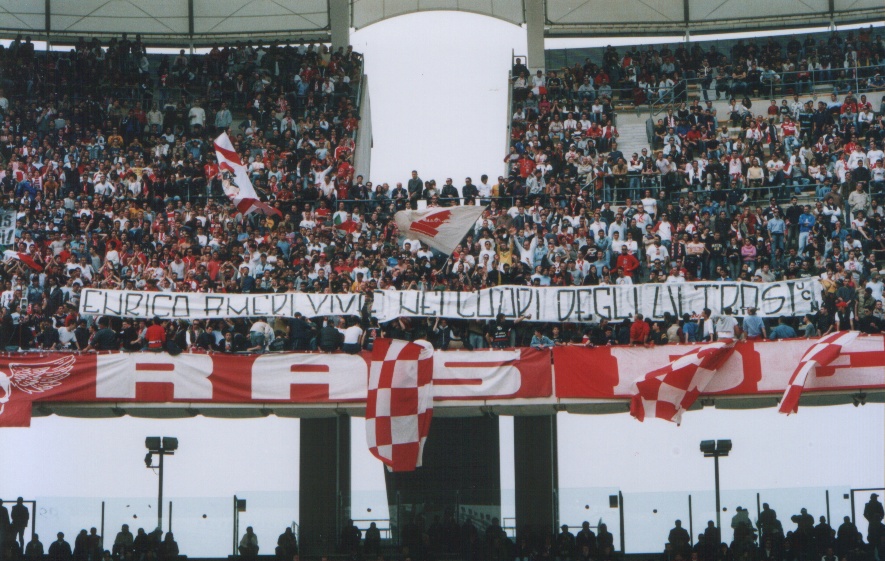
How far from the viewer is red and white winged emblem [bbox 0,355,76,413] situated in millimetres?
24922

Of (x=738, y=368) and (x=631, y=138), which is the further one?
(x=631, y=138)

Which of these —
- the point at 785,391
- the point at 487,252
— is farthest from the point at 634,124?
the point at 785,391

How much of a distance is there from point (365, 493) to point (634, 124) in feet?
63.1

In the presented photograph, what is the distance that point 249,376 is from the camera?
2534 cm

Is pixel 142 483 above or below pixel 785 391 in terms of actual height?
below

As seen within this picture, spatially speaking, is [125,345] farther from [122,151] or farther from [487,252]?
[122,151]

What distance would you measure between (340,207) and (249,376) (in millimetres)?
11019

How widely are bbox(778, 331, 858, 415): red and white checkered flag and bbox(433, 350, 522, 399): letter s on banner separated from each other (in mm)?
4811

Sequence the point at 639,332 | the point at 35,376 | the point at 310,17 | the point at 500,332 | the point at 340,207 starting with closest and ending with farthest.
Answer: the point at 35,376, the point at 639,332, the point at 500,332, the point at 340,207, the point at 310,17

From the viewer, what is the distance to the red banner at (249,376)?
25.1 metres

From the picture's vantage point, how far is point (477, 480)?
2917cm

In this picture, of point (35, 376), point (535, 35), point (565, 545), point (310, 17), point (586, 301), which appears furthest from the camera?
point (310, 17)

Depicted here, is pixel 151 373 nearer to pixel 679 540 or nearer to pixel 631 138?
pixel 679 540

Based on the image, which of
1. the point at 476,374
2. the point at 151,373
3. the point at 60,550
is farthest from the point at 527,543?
the point at 60,550
